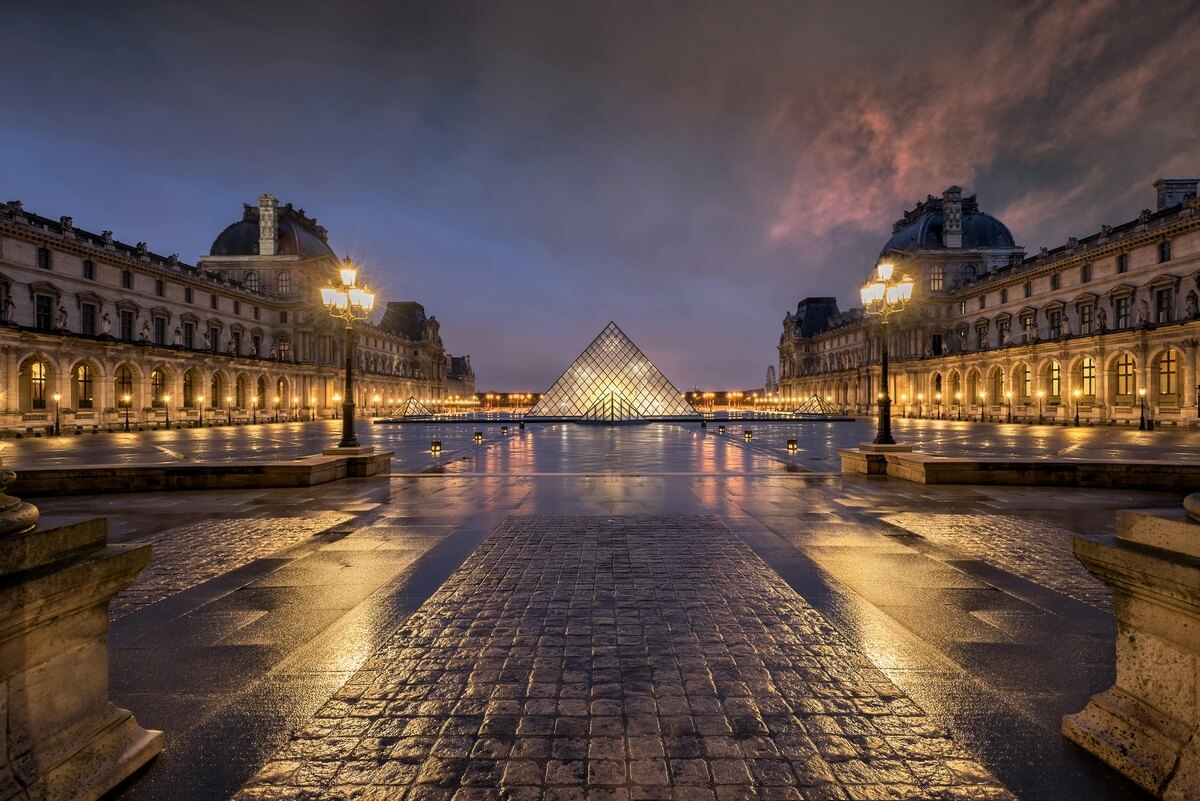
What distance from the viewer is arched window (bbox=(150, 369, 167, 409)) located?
3706cm

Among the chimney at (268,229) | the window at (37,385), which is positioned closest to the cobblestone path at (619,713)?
the window at (37,385)

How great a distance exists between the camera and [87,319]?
112 ft

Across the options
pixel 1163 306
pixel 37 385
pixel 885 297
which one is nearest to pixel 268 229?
pixel 37 385

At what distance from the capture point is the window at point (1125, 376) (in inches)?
1373

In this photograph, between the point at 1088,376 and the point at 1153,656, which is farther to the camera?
the point at 1088,376

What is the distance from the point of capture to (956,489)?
1013 cm

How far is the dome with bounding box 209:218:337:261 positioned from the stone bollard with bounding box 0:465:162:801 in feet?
203

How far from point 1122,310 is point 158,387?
64751 millimetres

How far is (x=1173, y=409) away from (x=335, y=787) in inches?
1739

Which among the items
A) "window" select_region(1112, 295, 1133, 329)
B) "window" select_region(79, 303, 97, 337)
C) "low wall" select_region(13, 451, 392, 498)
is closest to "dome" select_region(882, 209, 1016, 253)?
"window" select_region(1112, 295, 1133, 329)

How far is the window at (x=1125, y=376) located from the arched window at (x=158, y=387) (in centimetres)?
6253

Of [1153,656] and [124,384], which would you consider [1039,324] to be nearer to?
[1153,656]

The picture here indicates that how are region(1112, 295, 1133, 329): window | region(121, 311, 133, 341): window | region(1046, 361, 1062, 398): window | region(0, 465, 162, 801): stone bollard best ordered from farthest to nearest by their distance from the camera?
region(1046, 361, 1062, 398): window
region(121, 311, 133, 341): window
region(1112, 295, 1133, 329): window
region(0, 465, 162, 801): stone bollard

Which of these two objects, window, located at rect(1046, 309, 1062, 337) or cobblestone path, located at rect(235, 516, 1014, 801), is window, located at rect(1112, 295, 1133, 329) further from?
cobblestone path, located at rect(235, 516, 1014, 801)
